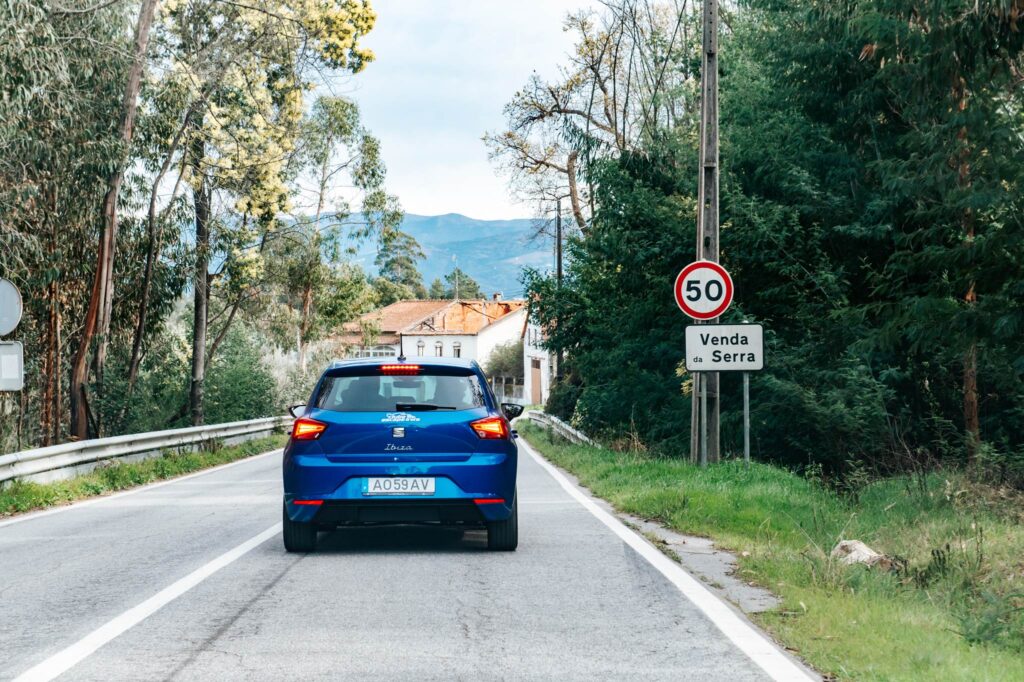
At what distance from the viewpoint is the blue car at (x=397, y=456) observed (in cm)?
934

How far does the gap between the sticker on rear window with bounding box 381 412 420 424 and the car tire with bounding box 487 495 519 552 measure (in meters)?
1.07

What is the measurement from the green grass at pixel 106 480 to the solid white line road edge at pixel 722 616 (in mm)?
7511

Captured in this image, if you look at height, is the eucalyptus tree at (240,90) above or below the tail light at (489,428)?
above

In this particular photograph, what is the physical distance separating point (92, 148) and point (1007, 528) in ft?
65.2

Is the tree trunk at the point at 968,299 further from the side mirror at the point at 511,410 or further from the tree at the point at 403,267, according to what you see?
the tree at the point at 403,267

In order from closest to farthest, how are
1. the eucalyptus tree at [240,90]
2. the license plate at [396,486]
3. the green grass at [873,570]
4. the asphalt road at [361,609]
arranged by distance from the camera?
the asphalt road at [361,609], the green grass at [873,570], the license plate at [396,486], the eucalyptus tree at [240,90]

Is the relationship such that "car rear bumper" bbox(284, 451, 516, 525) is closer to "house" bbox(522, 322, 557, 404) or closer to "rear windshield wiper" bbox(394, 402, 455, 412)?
"rear windshield wiper" bbox(394, 402, 455, 412)

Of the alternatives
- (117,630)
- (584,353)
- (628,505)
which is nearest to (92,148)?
(584,353)

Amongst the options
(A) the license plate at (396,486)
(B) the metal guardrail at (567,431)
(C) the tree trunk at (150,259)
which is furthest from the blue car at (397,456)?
(C) the tree trunk at (150,259)

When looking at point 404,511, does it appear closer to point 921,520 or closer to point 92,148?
point 921,520

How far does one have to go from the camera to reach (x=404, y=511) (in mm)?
9359

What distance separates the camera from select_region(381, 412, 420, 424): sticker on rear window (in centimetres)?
945

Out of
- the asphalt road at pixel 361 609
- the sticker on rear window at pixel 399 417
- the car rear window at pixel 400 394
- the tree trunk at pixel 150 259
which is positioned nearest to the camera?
the asphalt road at pixel 361 609

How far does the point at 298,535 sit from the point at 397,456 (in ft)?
3.75
